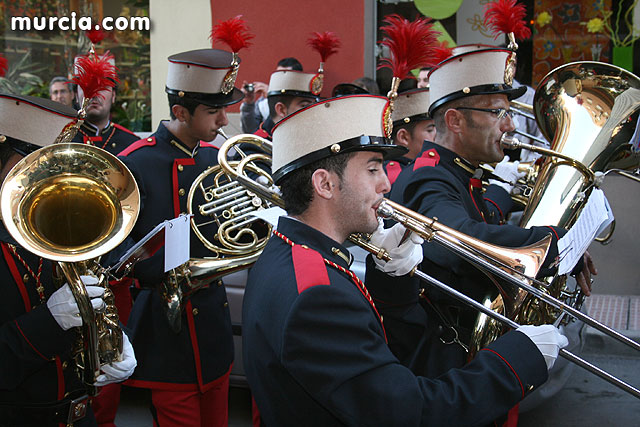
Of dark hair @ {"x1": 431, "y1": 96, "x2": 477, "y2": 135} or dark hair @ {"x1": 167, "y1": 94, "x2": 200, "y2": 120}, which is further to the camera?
dark hair @ {"x1": 167, "y1": 94, "x2": 200, "y2": 120}

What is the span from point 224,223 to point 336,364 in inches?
72.5

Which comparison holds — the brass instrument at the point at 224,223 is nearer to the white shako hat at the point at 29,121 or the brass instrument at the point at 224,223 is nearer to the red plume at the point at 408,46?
the white shako hat at the point at 29,121

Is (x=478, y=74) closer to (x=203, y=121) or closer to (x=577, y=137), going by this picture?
(x=577, y=137)

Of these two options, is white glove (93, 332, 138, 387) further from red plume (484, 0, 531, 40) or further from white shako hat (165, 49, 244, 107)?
red plume (484, 0, 531, 40)

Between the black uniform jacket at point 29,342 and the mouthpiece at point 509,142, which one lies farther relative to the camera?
the mouthpiece at point 509,142

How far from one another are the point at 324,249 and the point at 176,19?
21.3 feet

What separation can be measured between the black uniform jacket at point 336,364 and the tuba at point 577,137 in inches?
45.7

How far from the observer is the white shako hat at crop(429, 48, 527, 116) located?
126 inches

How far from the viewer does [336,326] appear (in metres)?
1.76

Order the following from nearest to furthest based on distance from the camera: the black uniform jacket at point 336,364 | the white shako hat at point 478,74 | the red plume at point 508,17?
the black uniform jacket at point 336,364
the white shako hat at point 478,74
the red plume at point 508,17

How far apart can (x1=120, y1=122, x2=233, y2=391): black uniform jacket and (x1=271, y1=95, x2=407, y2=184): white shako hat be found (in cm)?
129

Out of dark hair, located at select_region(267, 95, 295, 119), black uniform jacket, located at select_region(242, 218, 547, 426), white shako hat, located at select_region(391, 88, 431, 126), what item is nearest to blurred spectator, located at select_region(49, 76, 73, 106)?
dark hair, located at select_region(267, 95, 295, 119)

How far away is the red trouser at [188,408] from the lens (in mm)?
3264

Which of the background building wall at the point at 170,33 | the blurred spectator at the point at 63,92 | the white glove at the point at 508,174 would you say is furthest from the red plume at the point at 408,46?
the background building wall at the point at 170,33
